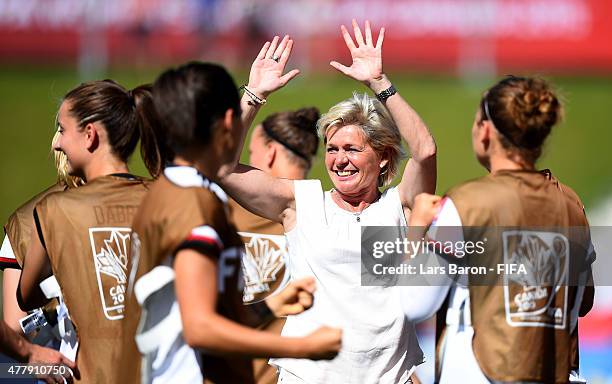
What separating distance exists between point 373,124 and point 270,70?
49cm

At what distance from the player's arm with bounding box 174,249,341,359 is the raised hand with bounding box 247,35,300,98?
1.82 metres

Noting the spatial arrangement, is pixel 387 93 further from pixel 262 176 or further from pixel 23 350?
pixel 23 350

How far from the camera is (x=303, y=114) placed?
17.9 feet

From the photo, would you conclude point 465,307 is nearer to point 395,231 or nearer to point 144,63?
point 395,231

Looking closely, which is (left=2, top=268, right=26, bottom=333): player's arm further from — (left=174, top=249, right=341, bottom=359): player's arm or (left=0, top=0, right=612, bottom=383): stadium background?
(left=0, top=0, right=612, bottom=383): stadium background

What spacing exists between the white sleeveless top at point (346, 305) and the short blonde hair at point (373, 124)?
261mm

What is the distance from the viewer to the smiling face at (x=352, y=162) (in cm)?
446

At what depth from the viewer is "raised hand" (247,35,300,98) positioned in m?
4.41

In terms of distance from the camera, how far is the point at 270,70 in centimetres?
445

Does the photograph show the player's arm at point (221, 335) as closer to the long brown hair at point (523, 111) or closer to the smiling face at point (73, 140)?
the long brown hair at point (523, 111)

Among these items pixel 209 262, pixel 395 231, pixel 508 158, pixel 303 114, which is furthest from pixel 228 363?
pixel 303 114

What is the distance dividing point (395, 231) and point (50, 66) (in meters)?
14.5

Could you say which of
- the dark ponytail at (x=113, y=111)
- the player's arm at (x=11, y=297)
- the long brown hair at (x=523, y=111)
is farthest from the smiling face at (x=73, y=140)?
the long brown hair at (x=523, y=111)

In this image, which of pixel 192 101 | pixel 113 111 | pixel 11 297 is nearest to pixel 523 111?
pixel 192 101
